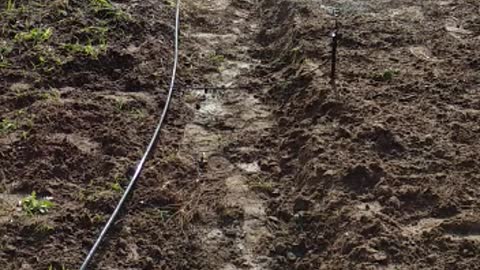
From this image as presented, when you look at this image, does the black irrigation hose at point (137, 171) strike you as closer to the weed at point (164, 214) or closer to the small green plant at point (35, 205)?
the weed at point (164, 214)

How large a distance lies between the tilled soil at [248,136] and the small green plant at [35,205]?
4cm

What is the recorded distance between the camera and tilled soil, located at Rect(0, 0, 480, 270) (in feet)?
10.4

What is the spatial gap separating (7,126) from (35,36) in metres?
1.07

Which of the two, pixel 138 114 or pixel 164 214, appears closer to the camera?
Result: pixel 164 214

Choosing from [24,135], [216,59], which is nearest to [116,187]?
[24,135]

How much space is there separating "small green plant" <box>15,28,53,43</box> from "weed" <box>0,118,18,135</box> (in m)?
0.98

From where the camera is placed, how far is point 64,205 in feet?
11.2

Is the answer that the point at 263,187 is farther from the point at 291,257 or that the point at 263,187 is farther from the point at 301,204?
the point at 291,257

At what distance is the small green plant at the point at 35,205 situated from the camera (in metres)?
3.35

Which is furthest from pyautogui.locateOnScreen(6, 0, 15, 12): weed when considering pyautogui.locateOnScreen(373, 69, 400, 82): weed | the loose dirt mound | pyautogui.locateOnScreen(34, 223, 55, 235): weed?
pyautogui.locateOnScreen(373, 69, 400, 82): weed

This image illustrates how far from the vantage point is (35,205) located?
337 centimetres

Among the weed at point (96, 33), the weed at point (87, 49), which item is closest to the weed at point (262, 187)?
the weed at point (87, 49)

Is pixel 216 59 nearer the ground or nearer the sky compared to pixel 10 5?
nearer the ground

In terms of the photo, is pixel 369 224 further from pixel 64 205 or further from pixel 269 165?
pixel 64 205
